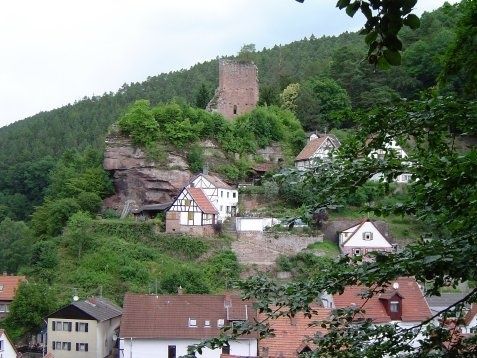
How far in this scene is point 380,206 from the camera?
20.0 ft

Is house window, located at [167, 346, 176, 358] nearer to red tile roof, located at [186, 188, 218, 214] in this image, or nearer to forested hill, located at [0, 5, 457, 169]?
red tile roof, located at [186, 188, 218, 214]

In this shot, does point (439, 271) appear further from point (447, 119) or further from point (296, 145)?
point (296, 145)

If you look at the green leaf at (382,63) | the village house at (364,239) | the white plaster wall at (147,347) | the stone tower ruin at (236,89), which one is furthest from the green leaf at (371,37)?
the stone tower ruin at (236,89)

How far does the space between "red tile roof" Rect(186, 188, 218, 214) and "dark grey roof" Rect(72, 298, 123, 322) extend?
753cm

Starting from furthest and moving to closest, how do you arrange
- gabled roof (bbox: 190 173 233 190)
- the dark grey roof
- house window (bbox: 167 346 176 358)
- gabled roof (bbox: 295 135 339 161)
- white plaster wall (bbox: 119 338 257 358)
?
gabled roof (bbox: 295 135 339 161)
gabled roof (bbox: 190 173 233 190)
the dark grey roof
house window (bbox: 167 346 176 358)
white plaster wall (bbox: 119 338 257 358)

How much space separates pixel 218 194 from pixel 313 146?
6.27 meters

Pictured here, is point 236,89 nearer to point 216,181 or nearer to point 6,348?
point 216,181

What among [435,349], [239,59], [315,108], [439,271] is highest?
[239,59]

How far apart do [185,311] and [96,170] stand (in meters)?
16.6

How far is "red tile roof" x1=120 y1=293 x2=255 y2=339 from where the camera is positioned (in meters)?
26.1

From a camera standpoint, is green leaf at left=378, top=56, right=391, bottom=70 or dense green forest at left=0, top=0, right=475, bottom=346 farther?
dense green forest at left=0, top=0, right=475, bottom=346

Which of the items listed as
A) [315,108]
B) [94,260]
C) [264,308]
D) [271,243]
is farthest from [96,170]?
[264,308]

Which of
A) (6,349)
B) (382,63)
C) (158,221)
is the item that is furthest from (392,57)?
(158,221)

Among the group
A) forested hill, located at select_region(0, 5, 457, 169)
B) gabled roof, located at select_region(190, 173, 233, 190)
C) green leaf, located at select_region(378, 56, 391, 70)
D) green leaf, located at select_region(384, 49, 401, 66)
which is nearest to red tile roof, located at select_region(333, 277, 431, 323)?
gabled roof, located at select_region(190, 173, 233, 190)
